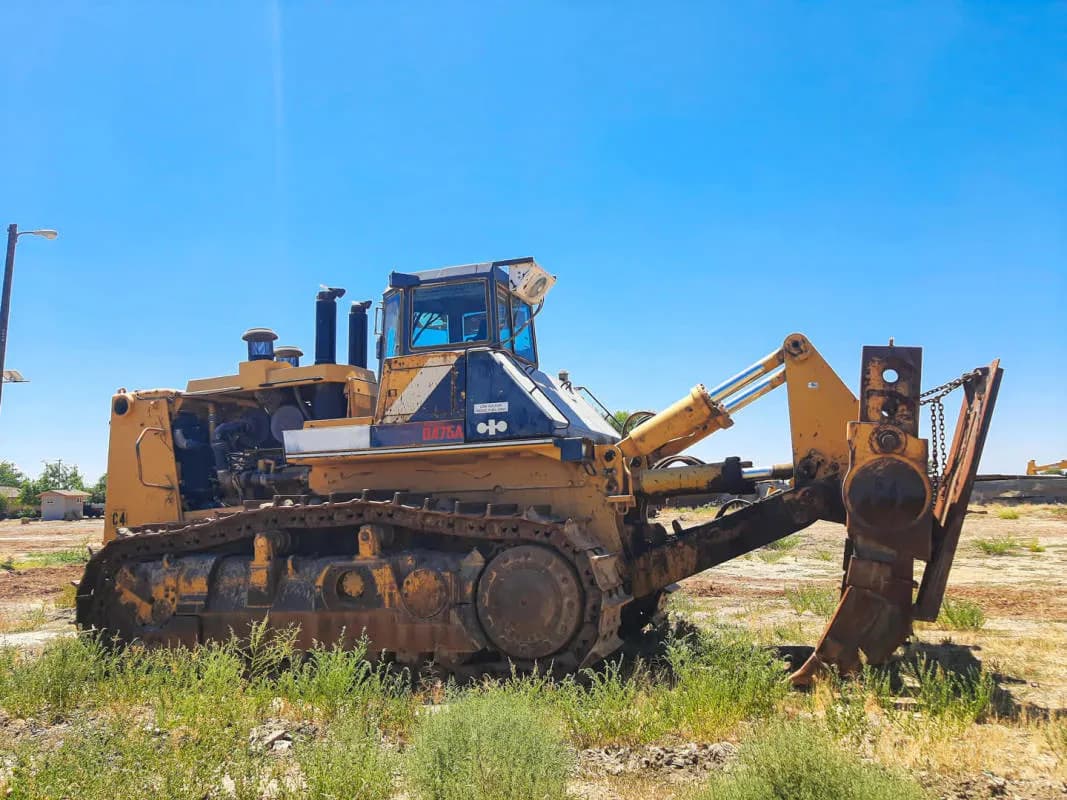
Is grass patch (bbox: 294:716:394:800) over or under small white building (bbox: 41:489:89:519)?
under

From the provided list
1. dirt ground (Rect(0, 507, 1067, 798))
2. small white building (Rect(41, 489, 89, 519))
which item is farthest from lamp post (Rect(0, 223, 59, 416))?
small white building (Rect(41, 489, 89, 519))

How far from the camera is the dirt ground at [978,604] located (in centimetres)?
509

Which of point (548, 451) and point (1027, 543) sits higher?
point (548, 451)

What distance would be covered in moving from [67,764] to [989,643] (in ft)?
29.8

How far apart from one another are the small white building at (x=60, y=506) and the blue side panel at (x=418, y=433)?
4866 cm

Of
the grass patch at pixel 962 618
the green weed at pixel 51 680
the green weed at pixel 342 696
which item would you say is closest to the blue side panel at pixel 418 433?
the green weed at pixel 342 696

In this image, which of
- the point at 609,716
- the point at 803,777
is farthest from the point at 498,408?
the point at 803,777

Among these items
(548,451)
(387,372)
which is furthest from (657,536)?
(387,372)

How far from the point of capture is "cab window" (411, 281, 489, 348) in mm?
9195

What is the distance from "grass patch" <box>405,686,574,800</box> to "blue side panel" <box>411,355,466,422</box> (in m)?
3.97

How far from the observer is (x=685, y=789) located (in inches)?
187

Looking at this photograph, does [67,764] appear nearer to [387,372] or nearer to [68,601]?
[387,372]

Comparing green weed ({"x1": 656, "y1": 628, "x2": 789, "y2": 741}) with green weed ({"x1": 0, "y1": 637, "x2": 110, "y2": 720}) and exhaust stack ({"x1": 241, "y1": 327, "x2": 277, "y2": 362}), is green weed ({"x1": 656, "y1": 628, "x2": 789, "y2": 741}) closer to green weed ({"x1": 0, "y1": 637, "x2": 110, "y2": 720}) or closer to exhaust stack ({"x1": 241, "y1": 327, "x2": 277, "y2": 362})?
green weed ({"x1": 0, "y1": 637, "x2": 110, "y2": 720})

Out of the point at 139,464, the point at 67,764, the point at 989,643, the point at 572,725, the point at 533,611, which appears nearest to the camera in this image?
the point at 67,764
